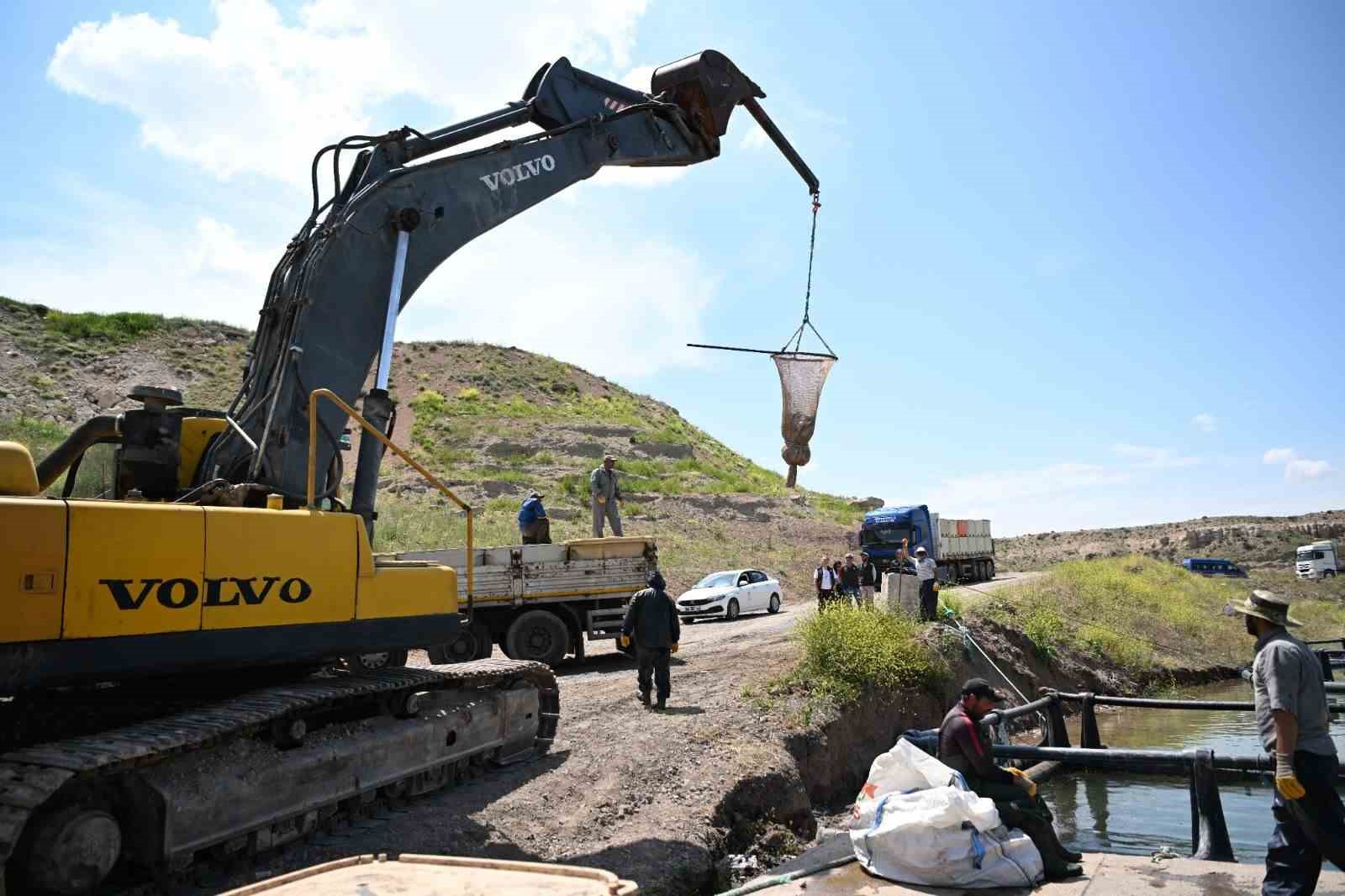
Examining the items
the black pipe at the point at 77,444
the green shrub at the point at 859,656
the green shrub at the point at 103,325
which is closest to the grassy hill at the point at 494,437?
the green shrub at the point at 103,325

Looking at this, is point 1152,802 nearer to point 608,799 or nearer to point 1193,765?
point 1193,765

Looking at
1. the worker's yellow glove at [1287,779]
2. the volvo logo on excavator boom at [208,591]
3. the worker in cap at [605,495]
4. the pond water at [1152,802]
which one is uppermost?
the worker in cap at [605,495]

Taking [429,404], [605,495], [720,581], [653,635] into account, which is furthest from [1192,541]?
[653,635]

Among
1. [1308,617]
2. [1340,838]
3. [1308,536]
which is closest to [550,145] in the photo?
[1340,838]

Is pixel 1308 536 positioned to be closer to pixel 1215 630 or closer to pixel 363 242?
pixel 1215 630

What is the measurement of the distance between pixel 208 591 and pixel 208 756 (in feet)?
3.75

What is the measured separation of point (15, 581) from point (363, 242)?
3989 millimetres

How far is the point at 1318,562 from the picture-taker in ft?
177

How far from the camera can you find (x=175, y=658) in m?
5.98

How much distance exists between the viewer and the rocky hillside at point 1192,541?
6550 cm

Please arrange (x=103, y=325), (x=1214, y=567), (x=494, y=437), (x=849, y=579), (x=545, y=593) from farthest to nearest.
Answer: (x=103, y=325), (x=494, y=437), (x=1214, y=567), (x=849, y=579), (x=545, y=593)

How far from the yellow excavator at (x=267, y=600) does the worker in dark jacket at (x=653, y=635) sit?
5.62 feet

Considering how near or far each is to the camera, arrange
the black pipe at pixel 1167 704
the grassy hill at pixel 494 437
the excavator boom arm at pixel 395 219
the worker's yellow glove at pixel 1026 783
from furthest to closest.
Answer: the grassy hill at pixel 494 437 < the black pipe at pixel 1167 704 < the excavator boom arm at pixel 395 219 < the worker's yellow glove at pixel 1026 783

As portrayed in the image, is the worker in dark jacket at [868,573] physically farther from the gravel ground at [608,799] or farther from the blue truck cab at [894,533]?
the gravel ground at [608,799]
